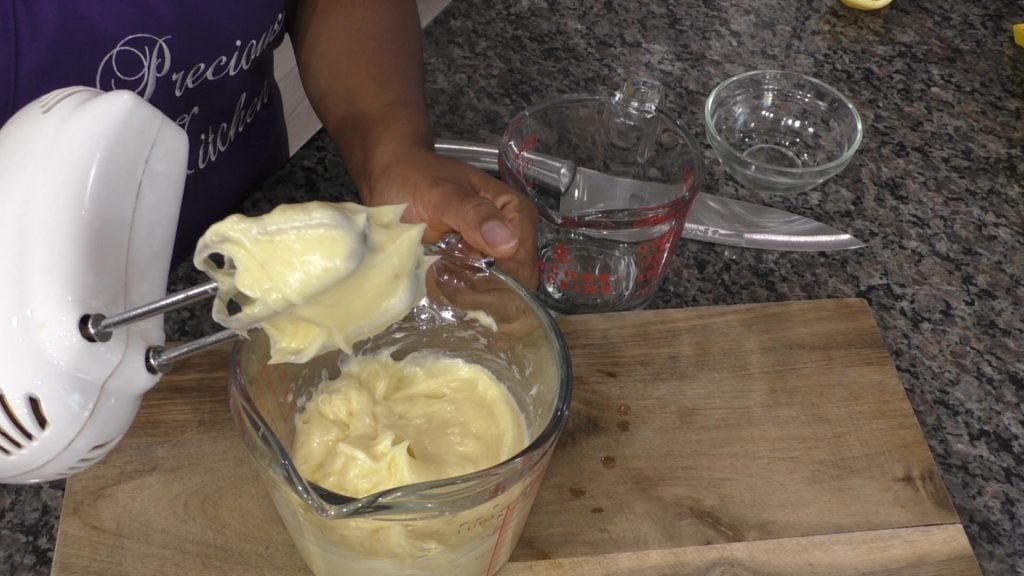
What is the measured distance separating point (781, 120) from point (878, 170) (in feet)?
0.53

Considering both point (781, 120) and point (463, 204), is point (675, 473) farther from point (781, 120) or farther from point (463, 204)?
point (781, 120)

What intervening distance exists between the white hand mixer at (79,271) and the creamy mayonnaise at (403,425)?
0.23 meters

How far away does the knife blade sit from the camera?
3.81 feet

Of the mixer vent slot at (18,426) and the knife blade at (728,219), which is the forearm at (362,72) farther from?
the mixer vent slot at (18,426)

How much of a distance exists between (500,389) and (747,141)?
66 cm

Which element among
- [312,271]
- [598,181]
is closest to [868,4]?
[598,181]

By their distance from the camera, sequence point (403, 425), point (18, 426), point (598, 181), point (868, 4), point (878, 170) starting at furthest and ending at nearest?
point (868, 4)
point (878, 170)
point (598, 181)
point (403, 425)
point (18, 426)

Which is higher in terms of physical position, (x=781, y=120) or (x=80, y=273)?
(x=80, y=273)

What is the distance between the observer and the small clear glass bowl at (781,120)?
4.42 feet

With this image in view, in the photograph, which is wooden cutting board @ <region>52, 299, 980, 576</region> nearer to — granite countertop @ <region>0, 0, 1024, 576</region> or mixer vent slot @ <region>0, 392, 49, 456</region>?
granite countertop @ <region>0, 0, 1024, 576</region>

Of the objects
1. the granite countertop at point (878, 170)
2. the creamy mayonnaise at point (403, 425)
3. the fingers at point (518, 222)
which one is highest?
the fingers at point (518, 222)

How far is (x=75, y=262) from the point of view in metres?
0.56

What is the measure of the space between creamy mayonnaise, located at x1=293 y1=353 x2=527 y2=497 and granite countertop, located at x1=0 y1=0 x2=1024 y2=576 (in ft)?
0.85

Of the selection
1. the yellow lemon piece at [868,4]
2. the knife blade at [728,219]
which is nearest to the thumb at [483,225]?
the knife blade at [728,219]
